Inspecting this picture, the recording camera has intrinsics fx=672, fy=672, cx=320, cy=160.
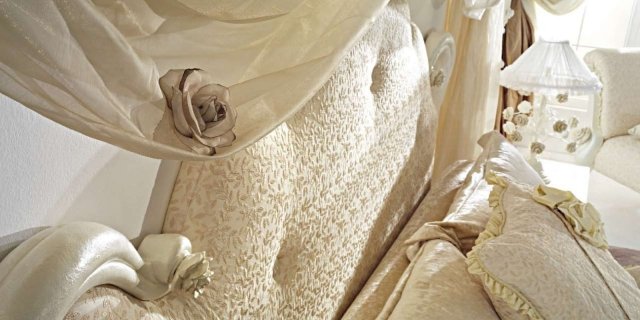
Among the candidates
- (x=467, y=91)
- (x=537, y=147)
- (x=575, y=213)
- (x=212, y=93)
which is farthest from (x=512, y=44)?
(x=212, y=93)

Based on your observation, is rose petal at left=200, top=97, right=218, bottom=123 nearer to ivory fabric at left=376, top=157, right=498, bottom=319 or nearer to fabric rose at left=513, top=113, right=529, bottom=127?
ivory fabric at left=376, top=157, right=498, bottom=319

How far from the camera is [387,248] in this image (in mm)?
1521

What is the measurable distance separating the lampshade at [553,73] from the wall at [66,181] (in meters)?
2.03

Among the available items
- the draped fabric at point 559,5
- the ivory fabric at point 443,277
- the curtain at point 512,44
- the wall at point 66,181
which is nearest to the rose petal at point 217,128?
the wall at point 66,181

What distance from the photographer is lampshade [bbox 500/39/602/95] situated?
2518 millimetres

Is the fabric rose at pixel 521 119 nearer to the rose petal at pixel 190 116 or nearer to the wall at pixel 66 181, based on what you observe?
the wall at pixel 66 181

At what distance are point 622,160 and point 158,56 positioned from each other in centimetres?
301

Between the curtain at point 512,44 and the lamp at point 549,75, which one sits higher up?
the lamp at point 549,75

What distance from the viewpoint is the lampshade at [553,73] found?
2518 mm

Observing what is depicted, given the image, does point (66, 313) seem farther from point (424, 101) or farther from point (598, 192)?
point (598, 192)

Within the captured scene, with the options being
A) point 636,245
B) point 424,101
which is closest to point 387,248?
point 424,101

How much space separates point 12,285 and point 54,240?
5 centimetres

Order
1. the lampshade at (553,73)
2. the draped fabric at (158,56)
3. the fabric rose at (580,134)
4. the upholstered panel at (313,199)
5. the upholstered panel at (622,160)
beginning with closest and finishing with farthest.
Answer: the draped fabric at (158,56) < the upholstered panel at (313,199) < the lampshade at (553,73) < the fabric rose at (580,134) < the upholstered panel at (622,160)

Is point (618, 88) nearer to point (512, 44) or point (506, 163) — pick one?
point (512, 44)
